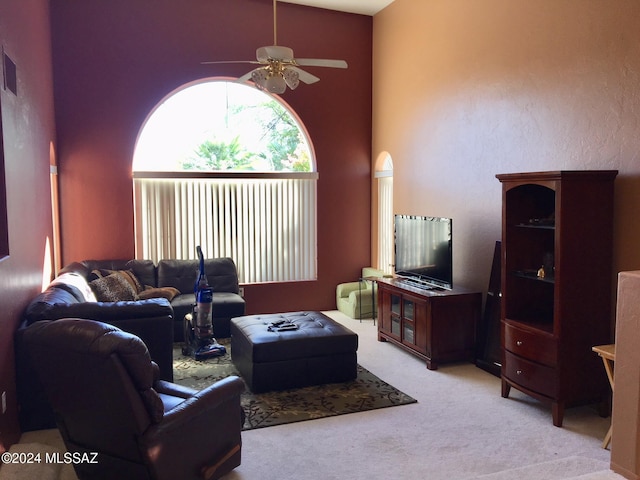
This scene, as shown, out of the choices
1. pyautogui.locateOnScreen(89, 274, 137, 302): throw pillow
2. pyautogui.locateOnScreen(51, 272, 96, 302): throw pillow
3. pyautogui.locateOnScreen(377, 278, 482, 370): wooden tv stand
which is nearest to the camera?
pyautogui.locateOnScreen(51, 272, 96, 302): throw pillow

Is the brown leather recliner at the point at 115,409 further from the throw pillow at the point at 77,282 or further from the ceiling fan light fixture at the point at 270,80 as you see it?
the ceiling fan light fixture at the point at 270,80

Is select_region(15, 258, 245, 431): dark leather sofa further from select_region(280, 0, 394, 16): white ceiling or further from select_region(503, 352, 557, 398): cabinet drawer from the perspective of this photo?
select_region(280, 0, 394, 16): white ceiling

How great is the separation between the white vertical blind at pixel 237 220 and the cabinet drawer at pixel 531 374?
11.9 feet

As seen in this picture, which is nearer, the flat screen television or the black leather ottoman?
the black leather ottoman

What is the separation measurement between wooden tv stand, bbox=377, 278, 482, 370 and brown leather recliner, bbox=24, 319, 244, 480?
2589 millimetres

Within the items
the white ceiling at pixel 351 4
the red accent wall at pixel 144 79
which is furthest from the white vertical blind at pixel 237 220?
the white ceiling at pixel 351 4

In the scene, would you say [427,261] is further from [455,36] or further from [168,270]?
[168,270]

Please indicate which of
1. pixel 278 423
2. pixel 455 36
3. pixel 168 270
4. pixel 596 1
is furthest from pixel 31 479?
pixel 455 36

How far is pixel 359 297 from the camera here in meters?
6.83

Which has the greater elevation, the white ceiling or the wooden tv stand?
the white ceiling

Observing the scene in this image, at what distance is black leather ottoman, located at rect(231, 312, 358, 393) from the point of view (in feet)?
14.1

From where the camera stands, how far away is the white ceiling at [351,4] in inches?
265

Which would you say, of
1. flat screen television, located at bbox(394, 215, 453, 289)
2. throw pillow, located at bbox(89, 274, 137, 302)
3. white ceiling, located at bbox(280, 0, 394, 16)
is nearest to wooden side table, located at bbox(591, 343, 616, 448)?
flat screen television, located at bbox(394, 215, 453, 289)

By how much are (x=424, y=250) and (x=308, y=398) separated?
2.03 m
